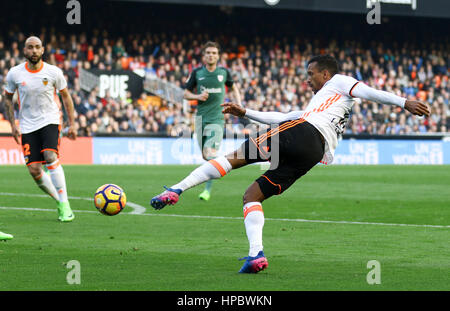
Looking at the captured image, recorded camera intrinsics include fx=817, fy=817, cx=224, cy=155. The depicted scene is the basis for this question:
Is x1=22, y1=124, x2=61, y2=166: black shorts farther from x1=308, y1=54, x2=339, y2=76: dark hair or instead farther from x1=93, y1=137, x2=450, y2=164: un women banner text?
x1=93, y1=137, x2=450, y2=164: un women banner text

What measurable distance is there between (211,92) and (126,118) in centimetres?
1663

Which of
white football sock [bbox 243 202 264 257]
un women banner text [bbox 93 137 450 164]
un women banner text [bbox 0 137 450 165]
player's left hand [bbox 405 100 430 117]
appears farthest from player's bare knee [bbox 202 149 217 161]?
un women banner text [bbox 0 137 450 165]

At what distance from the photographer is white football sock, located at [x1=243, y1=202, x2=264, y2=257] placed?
6.40 metres

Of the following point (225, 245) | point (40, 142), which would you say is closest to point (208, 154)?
point (40, 142)

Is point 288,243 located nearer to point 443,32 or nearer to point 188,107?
point 188,107

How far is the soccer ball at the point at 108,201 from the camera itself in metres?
7.64

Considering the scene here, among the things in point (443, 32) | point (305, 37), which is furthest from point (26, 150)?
point (443, 32)

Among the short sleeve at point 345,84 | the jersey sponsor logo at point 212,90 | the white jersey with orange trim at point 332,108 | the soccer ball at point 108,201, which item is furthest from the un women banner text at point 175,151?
the short sleeve at point 345,84

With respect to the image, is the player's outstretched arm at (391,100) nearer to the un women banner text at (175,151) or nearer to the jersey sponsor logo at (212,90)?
the jersey sponsor logo at (212,90)

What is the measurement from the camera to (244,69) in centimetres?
3628

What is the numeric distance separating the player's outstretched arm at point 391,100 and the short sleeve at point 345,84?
0.07 metres

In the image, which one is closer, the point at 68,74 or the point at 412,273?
the point at 412,273

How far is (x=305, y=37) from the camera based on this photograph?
132 feet
